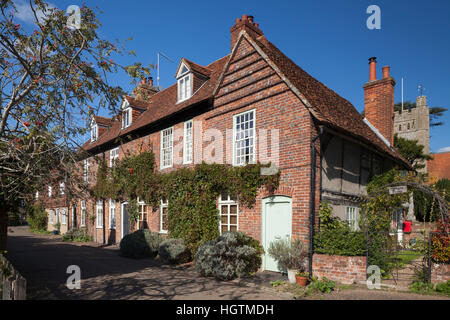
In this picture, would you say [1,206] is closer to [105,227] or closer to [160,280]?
[160,280]

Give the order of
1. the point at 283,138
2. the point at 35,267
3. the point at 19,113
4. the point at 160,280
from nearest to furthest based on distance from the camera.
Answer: the point at 19,113, the point at 160,280, the point at 283,138, the point at 35,267

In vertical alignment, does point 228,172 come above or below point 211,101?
below

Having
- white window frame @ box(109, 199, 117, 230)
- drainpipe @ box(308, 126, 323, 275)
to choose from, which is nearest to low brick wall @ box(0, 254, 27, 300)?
drainpipe @ box(308, 126, 323, 275)

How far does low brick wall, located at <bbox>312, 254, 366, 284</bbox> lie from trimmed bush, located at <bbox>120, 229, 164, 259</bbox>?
7988mm

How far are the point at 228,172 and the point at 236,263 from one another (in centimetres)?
337

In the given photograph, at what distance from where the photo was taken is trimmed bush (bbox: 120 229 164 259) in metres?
14.6

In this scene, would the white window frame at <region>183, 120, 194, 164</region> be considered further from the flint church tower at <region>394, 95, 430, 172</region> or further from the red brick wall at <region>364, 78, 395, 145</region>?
the flint church tower at <region>394, 95, 430, 172</region>

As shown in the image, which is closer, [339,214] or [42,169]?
[42,169]

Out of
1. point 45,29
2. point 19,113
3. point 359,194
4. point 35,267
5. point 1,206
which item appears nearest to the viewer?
point 45,29

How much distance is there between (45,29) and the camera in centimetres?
666

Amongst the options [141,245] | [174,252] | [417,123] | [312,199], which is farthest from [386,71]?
[417,123]

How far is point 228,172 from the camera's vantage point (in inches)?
478

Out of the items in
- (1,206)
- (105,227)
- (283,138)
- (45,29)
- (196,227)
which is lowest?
(105,227)

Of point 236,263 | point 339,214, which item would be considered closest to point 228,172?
point 236,263
